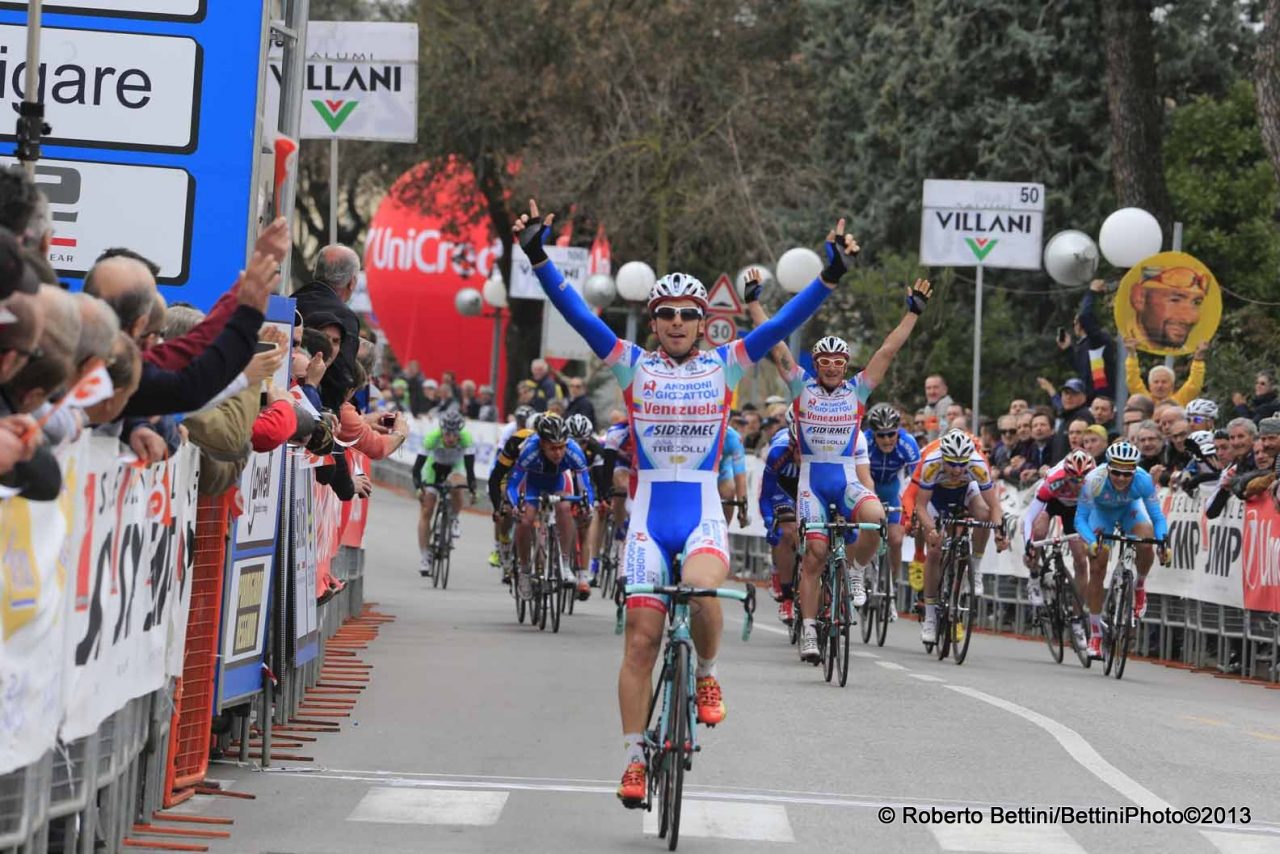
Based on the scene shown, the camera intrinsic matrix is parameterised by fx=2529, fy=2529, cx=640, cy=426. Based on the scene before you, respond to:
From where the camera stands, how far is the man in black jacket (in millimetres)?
13727

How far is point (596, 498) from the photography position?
85.7 ft

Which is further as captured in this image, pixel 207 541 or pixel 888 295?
pixel 888 295

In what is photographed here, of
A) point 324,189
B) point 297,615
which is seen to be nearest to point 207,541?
point 297,615

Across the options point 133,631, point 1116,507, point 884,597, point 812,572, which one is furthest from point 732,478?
point 133,631

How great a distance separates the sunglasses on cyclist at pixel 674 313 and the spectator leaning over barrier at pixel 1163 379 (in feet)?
42.5

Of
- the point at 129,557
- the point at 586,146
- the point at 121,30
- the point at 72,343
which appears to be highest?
the point at 586,146

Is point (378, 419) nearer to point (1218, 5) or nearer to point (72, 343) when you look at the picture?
point (72, 343)

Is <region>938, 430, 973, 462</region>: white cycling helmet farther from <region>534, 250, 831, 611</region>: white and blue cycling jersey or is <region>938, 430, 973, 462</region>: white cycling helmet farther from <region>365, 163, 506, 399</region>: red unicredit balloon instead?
<region>365, 163, 506, 399</region>: red unicredit balloon

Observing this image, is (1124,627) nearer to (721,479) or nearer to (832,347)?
(832,347)

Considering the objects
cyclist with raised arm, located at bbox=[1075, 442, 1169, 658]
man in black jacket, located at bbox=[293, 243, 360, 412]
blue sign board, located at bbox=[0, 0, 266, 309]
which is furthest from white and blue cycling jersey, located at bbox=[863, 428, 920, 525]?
blue sign board, located at bbox=[0, 0, 266, 309]

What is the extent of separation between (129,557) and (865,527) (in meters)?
8.97

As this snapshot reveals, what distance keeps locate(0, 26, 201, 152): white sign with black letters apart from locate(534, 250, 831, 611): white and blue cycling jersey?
2779 mm

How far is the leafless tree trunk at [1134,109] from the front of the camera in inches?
1276

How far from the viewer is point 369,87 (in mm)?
19234
